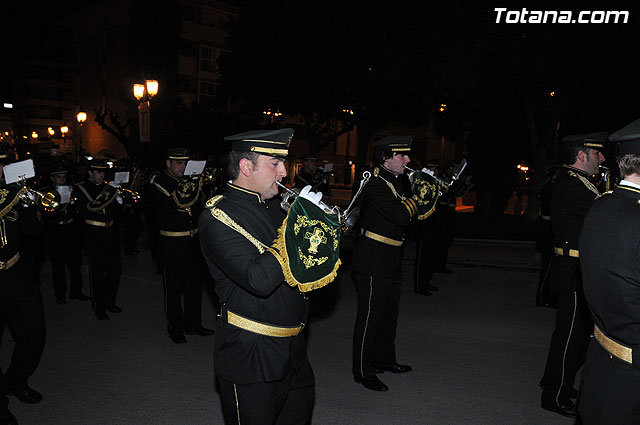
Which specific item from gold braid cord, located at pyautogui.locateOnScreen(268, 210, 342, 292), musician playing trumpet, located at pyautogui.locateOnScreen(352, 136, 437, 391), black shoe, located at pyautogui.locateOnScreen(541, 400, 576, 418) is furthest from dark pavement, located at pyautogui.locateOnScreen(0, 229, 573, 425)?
gold braid cord, located at pyautogui.locateOnScreen(268, 210, 342, 292)

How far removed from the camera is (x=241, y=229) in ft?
8.69

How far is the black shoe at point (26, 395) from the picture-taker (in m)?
4.66

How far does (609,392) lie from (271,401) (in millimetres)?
1659

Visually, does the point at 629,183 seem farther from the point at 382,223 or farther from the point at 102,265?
the point at 102,265

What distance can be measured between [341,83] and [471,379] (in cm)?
1584

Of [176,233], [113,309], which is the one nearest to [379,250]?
[176,233]

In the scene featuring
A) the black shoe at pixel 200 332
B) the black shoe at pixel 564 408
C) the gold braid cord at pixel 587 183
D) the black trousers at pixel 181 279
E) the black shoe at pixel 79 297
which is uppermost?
the gold braid cord at pixel 587 183

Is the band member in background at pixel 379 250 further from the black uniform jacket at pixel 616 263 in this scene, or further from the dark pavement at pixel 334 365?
the black uniform jacket at pixel 616 263

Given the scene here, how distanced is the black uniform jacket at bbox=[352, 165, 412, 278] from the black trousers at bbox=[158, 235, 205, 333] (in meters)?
2.40

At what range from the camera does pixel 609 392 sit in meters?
2.48

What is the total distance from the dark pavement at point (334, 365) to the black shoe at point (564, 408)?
7 cm

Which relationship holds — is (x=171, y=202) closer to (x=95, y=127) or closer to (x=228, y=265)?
(x=228, y=265)

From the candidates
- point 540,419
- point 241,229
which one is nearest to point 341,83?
point 540,419

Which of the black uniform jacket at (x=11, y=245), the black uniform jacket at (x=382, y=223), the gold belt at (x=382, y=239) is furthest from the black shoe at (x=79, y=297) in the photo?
the gold belt at (x=382, y=239)
